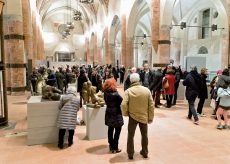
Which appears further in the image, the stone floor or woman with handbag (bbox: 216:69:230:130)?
woman with handbag (bbox: 216:69:230:130)

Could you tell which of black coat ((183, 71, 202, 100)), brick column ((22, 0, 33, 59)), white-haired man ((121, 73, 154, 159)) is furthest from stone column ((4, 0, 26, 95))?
white-haired man ((121, 73, 154, 159))

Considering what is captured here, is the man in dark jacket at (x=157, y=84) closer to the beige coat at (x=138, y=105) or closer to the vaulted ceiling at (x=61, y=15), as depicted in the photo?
the beige coat at (x=138, y=105)

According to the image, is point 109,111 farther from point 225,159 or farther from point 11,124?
point 11,124

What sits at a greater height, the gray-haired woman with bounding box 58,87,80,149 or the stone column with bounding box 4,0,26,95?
the stone column with bounding box 4,0,26,95

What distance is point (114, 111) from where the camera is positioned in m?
4.34

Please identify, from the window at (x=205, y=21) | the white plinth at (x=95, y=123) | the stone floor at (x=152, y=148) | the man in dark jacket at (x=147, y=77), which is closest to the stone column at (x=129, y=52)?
the window at (x=205, y=21)

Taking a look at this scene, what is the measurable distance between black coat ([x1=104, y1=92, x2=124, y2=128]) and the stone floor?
64 centimetres

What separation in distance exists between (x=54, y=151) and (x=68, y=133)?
629 mm

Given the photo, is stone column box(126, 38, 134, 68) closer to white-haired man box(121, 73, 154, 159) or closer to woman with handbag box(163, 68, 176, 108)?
woman with handbag box(163, 68, 176, 108)

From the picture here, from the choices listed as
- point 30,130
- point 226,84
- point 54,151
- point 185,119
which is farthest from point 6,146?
point 226,84

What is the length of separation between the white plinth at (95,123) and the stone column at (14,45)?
8.33 meters

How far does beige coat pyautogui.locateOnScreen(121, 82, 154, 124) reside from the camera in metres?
4.00

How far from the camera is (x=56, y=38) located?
132ft

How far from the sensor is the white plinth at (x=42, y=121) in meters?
4.91
